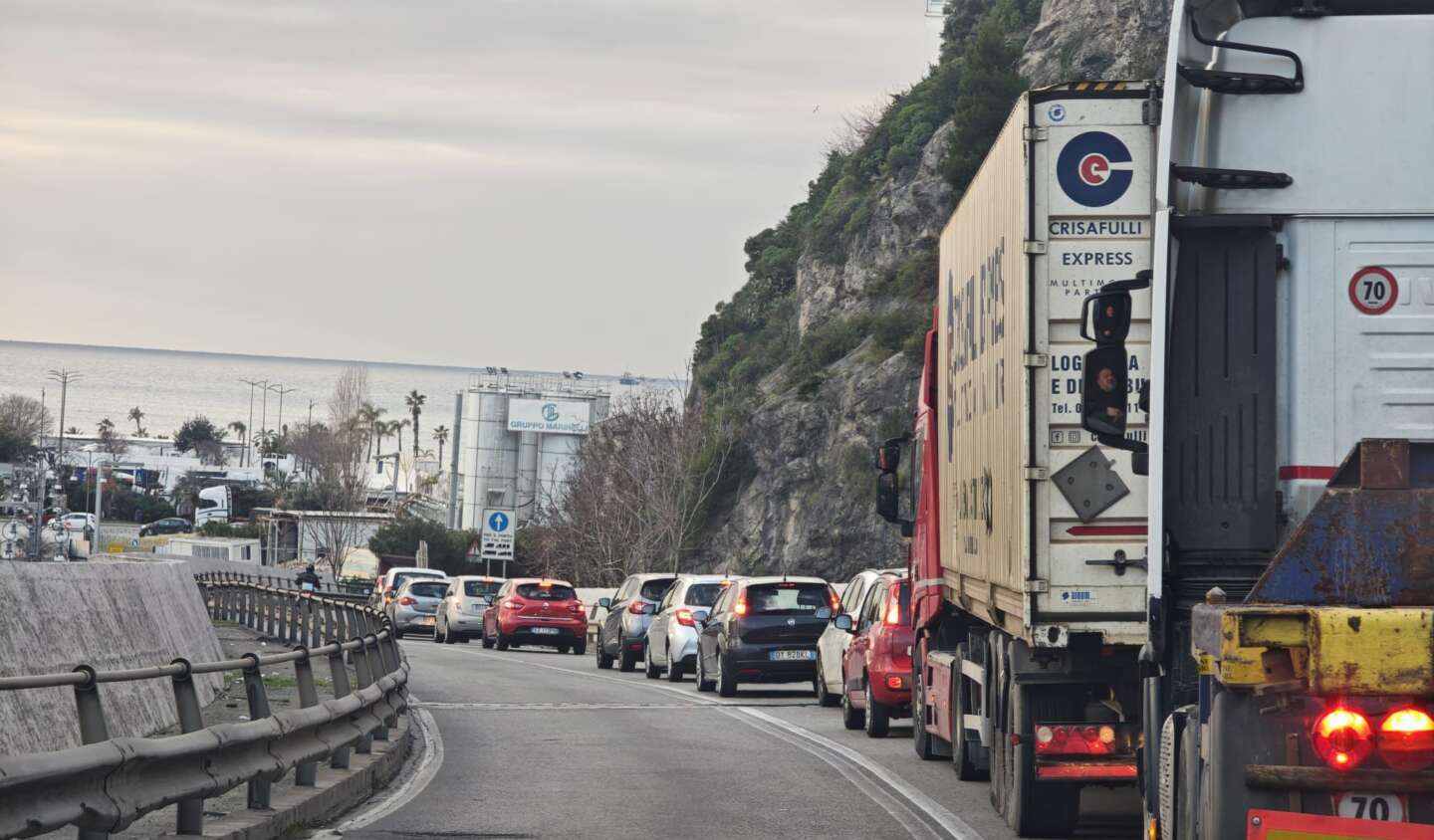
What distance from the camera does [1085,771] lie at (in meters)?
11.0

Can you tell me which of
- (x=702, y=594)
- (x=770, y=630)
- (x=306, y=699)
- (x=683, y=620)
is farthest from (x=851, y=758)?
(x=702, y=594)

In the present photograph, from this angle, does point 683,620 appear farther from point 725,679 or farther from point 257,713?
point 257,713

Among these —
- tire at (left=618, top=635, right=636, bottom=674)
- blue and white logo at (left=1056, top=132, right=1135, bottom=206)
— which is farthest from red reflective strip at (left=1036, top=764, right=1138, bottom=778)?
tire at (left=618, top=635, right=636, bottom=674)

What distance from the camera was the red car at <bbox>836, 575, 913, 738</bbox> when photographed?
1811 cm

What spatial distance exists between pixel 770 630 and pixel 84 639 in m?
11.3

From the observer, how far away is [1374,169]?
8.35 metres

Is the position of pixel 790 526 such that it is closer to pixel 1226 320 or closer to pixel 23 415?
pixel 1226 320

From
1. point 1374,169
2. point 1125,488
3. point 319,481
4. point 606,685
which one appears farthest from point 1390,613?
point 319,481

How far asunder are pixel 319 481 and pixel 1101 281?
466ft

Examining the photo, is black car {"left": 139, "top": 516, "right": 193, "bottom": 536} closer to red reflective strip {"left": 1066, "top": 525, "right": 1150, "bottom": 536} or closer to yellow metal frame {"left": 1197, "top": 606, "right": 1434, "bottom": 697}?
red reflective strip {"left": 1066, "top": 525, "right": 1150, "bottom": 536}

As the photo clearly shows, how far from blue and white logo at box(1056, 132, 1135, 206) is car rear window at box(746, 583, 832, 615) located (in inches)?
564

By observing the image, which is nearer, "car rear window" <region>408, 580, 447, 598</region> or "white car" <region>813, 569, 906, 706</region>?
"white car" <region>813, 569, 906, 706</region>

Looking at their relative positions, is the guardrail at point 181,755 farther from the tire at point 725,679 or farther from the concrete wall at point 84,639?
the tire at point 725,679

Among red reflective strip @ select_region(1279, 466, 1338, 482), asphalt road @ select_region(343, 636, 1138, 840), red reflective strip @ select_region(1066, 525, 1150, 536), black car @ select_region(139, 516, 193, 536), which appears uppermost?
black car @ select_region(139, 516, 193, 536)
